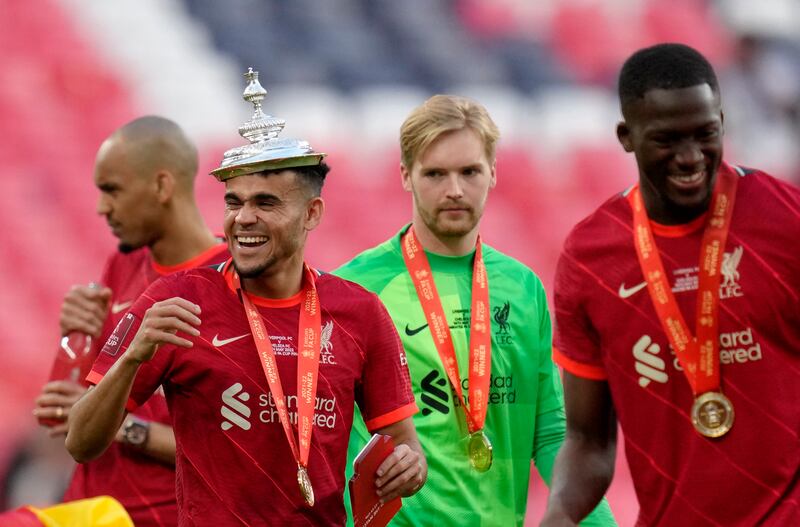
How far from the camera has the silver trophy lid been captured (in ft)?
12.7

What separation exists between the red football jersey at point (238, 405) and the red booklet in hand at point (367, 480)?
0.12 m

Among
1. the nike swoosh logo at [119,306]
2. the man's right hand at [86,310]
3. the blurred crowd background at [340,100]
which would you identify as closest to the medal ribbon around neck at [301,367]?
the man's right hand at [86,310]

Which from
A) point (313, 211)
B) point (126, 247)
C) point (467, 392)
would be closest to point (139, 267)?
point (126, 247)

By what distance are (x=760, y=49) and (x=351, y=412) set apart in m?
7.48

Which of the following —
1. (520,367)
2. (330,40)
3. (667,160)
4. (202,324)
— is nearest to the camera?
(667,160)

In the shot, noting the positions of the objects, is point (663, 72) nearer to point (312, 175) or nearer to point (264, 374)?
point (312, 175)

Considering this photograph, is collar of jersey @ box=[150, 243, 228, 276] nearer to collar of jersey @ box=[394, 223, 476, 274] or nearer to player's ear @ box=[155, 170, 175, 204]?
player's ear @ box=[155, 170, 175, 204]

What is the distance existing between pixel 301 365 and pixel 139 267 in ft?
6.13

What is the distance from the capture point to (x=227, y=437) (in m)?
3.71

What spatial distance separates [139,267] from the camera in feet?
17.9

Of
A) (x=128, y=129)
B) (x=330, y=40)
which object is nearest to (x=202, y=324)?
(x=128, y=129)

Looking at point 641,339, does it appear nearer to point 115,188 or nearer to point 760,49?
point 115,188

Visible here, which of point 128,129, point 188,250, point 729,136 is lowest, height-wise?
point 188,250

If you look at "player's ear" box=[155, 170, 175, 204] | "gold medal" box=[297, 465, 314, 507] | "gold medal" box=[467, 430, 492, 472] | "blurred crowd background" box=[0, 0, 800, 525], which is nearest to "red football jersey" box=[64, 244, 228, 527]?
"player's ear" box=[155, 170, 175, 204]
